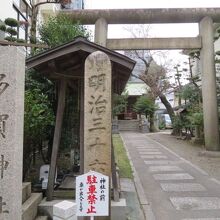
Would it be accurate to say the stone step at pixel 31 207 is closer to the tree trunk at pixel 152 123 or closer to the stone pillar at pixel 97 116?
the stone pillar at pixel 97 116

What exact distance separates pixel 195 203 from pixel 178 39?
8.93 m

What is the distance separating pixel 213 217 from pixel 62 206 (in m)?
3.01


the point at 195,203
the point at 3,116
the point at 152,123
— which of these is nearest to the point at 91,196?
the point at 3,116

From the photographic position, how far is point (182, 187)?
9.11m

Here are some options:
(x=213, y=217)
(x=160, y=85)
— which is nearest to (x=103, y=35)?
(x=213, y=217)

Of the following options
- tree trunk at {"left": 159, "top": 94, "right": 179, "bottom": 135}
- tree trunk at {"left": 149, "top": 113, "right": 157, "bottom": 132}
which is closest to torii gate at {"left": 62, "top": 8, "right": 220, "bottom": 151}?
tree trunk at {"left": 159, "top": 94, "right": 179, "bottom": 135}

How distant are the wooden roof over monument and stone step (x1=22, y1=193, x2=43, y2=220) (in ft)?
8.21

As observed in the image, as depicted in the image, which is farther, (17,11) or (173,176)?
(17,11)

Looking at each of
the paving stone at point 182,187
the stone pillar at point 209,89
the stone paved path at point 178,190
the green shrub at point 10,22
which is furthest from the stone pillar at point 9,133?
the stone pillar at point 209,89

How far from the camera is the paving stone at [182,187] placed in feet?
28.8

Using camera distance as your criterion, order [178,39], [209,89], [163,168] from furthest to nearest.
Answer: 1. [209,89]
2. [178,39]
3. [163,168]

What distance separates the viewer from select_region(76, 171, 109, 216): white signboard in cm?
414

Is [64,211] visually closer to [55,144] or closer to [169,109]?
[55,144]

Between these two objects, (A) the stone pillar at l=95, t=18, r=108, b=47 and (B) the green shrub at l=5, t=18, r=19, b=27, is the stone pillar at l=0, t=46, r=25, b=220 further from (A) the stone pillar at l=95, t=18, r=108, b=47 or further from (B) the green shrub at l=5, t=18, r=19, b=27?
(A) the stone pillar at l=95, t=18, r=108, b=47
